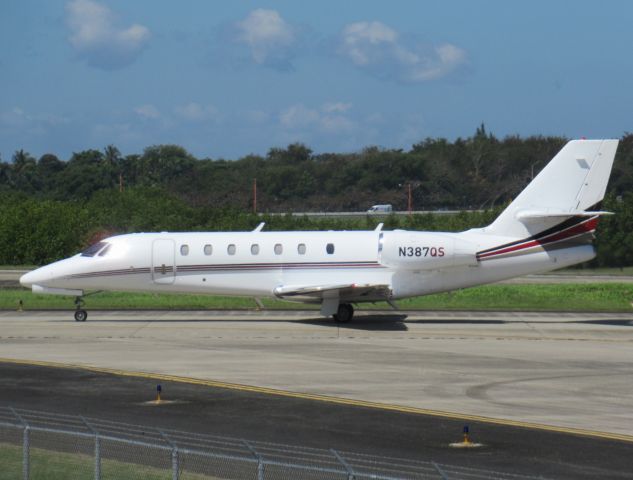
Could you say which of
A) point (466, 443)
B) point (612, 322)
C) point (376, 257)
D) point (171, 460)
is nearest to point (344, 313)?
point (376, 257)

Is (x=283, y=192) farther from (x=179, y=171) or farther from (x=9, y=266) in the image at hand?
(x=9, y=266)

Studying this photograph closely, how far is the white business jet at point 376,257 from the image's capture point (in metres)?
34.2

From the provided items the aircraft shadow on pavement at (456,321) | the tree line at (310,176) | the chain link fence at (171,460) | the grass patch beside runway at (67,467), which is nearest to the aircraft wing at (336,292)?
the aircraft shadow on pavement at (456,321)

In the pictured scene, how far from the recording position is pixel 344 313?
1372 inches

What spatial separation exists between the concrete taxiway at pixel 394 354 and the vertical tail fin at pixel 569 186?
128 inches

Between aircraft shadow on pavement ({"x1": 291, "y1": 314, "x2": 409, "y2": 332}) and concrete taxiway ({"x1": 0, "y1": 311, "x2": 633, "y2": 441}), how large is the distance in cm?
7

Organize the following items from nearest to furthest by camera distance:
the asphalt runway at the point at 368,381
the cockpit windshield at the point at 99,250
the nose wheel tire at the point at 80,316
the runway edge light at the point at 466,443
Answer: the runway edge light at the point at 466,443, the asphalt runway at the point at 368,381, the nose wheel tire at the point at 80,316, the cockpit windshield at the point at 99,250

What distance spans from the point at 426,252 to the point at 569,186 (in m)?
5.00

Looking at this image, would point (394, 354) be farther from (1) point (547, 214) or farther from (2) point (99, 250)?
(2) point (99, 250)

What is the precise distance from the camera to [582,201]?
112 ft

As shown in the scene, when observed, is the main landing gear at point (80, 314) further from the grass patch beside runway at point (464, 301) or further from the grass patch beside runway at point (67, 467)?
the grass patch beside runway at point (67, 467)

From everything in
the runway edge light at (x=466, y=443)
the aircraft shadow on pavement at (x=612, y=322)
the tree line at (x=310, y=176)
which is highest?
the tree line at (x=310, y=176)

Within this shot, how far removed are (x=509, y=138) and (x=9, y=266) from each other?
272 feet

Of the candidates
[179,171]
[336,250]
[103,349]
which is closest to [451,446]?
[103,349]
